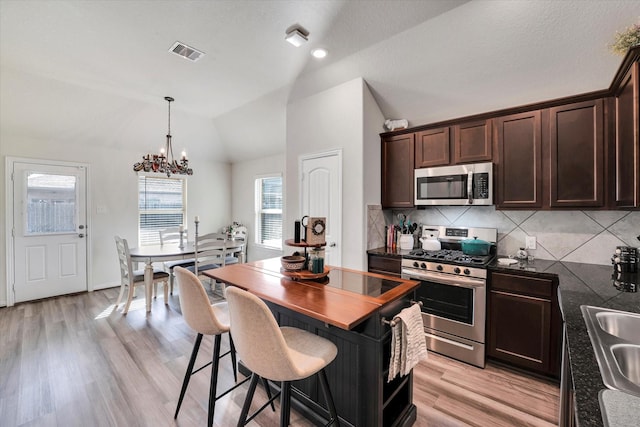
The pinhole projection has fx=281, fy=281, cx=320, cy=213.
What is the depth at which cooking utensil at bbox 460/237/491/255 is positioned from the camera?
2.83 metres

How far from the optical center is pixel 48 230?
434 cm

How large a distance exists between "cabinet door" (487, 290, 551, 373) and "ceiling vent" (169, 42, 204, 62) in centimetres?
371

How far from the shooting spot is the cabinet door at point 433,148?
119 inches

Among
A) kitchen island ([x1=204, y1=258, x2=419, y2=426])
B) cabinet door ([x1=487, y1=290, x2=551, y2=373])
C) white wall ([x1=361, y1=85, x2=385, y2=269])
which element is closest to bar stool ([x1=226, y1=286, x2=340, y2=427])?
kitchen island ([x1=204, y1=258, x2=419, y2=426])

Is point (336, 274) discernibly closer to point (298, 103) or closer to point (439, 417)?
point (439, 417)

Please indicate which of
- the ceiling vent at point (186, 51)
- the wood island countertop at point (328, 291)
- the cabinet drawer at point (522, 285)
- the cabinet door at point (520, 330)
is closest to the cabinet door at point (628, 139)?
the cabinet drawer at point (522, 285)

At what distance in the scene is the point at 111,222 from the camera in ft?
16.0

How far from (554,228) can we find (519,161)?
75cm

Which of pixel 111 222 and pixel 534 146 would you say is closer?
pixel 534 146

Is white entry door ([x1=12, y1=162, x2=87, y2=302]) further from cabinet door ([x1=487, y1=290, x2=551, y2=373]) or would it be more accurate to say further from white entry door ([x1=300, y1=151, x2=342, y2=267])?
cabinet door ([x1=487, y1=290, x2=551, y2=373])

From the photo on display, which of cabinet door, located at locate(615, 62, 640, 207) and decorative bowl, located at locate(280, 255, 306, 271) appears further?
decorative bowl, located at locate(280, 255, 306, 271)

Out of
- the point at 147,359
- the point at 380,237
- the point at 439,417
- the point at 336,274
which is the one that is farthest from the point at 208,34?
the point at 439,417

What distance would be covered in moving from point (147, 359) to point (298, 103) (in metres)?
3.36

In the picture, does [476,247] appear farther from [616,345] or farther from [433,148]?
[616,345]
